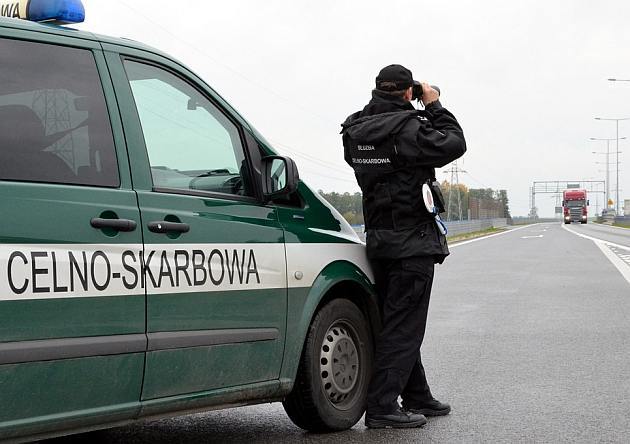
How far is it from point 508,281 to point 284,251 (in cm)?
1190

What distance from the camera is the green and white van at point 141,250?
3443mm

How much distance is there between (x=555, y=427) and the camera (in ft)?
17.3

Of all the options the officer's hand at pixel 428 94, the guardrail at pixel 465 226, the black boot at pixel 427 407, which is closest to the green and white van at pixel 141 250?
the black boot at pixel 427 407

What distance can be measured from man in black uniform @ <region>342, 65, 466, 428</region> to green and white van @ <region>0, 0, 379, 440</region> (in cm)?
30

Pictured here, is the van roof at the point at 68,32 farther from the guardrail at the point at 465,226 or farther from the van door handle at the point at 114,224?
the guardrail at the point at 465,226

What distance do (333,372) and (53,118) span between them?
205cm

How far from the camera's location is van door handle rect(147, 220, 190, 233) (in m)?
3.89

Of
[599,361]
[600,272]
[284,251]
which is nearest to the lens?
[284,251]

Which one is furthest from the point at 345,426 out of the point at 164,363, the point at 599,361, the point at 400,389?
the point at 599,361

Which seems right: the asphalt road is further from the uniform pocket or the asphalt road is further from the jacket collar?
the jacket collar

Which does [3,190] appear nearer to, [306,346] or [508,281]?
[306,346]

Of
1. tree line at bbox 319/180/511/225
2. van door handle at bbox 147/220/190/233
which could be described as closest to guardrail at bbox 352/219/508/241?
tree line at bbox 319/180/511/225

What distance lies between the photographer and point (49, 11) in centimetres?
386

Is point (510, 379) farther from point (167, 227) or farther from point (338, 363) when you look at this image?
point (167, 227)
